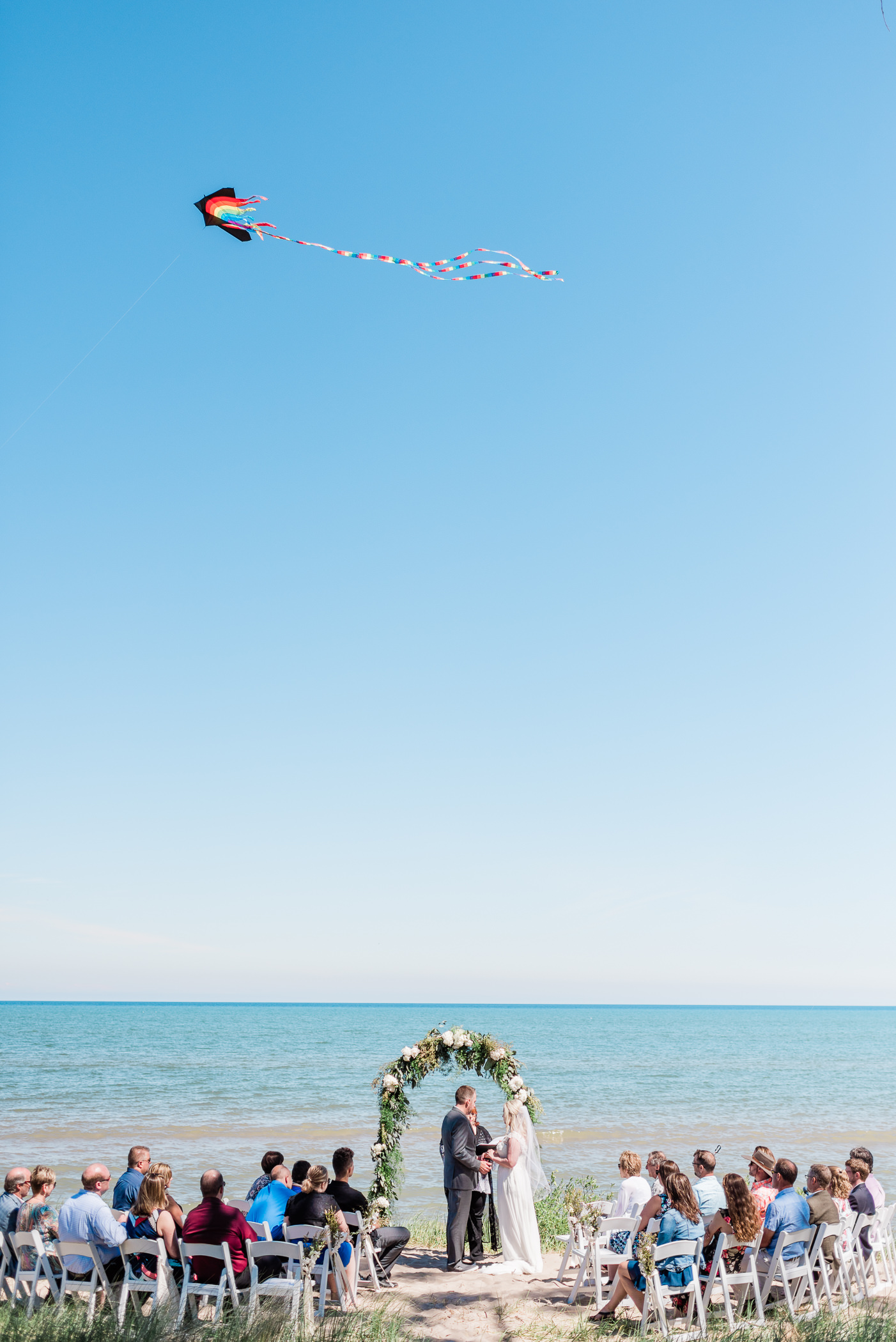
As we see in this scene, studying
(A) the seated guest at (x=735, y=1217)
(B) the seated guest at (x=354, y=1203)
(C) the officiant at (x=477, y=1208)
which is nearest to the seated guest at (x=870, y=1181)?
(A) the seated guest at (x=735, y=1217)

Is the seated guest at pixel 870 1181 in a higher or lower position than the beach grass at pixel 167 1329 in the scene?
higher

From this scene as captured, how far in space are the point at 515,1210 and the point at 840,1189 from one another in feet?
9.52

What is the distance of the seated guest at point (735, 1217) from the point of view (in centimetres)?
716

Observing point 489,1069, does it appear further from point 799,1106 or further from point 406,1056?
point 799,1106

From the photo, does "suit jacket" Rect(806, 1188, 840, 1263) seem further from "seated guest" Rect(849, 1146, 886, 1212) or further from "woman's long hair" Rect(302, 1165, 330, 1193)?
"woman's long hair" Rect(302, 1165, 330, 1193)

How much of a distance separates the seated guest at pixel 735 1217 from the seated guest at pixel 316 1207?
9.03ft

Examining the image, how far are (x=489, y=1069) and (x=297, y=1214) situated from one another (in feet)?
9.59

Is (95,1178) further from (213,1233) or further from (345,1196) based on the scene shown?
(345,1196)

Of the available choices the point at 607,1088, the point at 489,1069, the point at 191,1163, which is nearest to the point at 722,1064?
the point at 607,1088

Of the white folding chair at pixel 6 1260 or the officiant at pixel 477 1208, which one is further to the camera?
the officiant at pixel 477 1208

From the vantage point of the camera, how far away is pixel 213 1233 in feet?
23.1

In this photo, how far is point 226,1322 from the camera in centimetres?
620

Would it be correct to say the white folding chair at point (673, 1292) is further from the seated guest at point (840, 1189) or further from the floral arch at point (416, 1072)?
the floral arch at point (416, 1072)

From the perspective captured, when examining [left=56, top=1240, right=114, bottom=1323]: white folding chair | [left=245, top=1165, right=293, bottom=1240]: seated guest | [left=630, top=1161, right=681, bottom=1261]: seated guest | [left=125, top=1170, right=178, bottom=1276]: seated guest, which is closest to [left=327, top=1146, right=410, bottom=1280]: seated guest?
[left=245, top=1165, right=293, bottom=1240]: seated guest
